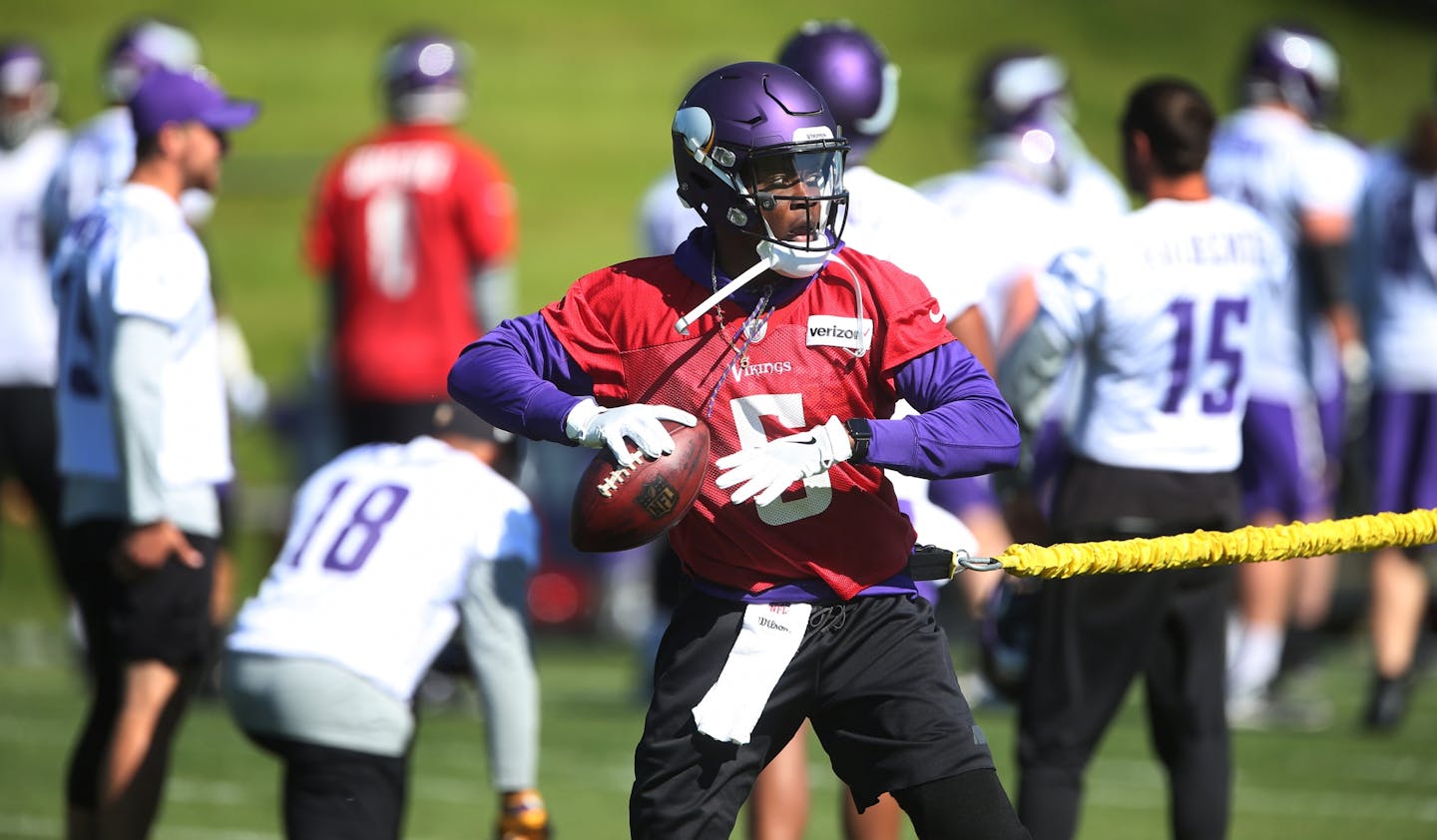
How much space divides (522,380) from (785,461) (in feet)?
1.78

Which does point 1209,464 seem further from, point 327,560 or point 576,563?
point 576,563

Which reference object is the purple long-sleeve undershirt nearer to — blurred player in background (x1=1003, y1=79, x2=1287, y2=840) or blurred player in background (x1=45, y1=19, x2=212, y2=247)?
blurred player in background (x1=1003, y1=79, x2=1287, y2=840)

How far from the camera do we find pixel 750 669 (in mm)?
3697

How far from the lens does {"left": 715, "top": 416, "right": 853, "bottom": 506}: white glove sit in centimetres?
349

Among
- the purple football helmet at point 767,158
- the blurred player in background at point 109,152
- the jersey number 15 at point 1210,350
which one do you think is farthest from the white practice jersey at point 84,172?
the purple football helmet at point 767,158

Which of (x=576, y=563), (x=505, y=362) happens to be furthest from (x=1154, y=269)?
(x=576, y=563)

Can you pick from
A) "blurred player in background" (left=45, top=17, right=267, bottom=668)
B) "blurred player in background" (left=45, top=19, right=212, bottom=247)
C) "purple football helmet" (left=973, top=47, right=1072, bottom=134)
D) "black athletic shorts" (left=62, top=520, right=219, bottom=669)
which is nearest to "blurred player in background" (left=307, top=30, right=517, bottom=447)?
"blurred player in background" (left=45, top=17, right=267, bottom=668)

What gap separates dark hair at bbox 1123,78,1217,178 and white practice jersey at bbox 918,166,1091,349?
148 centimetres

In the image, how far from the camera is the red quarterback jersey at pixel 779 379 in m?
3.75

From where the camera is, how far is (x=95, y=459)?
5.20 m

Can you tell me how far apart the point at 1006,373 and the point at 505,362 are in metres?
1.73

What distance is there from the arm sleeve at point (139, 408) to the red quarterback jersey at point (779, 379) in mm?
1588

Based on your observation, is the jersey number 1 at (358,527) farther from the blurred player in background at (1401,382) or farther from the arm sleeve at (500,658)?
the blurred player in background at (1401,382)

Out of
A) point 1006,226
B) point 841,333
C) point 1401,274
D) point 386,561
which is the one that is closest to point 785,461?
point 841,333
